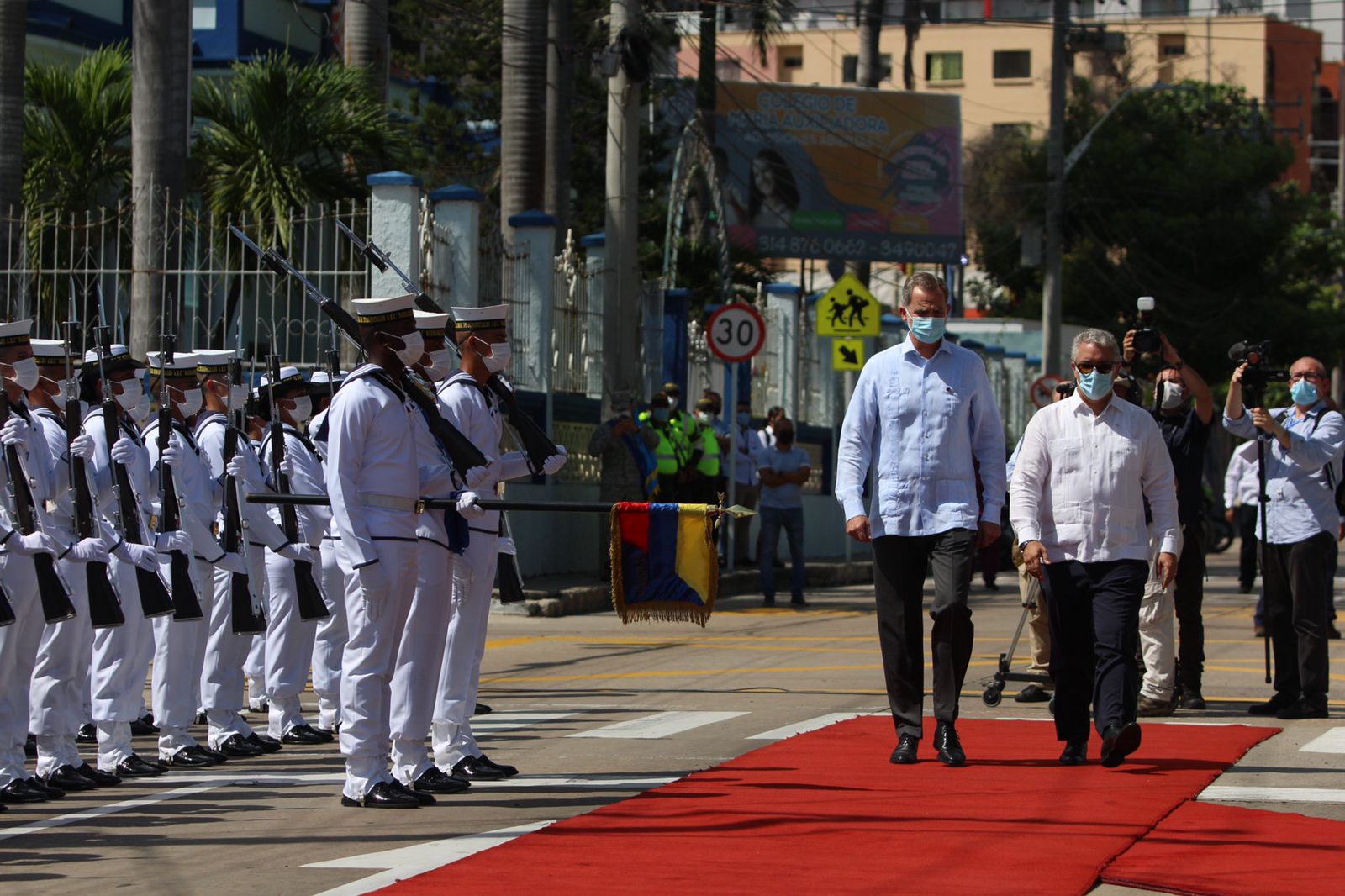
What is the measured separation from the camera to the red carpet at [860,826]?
696cm

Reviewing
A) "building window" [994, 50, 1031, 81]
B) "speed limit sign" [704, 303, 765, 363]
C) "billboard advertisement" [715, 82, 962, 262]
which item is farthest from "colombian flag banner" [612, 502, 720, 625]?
"building window" [994, 50, 1031, 81]

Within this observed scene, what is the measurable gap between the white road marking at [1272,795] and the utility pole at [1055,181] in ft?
98.2

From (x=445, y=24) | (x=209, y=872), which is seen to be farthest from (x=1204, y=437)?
(x=445, y=24)

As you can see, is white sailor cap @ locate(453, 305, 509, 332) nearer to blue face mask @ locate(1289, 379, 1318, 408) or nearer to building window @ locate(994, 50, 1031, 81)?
blue face mask @ locate(1289, 379, 1318, 408)

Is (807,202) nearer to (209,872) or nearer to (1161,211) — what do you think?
(1161,211)

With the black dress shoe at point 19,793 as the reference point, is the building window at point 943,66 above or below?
above

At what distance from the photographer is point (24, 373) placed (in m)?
9.46

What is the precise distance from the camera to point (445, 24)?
1661 inches

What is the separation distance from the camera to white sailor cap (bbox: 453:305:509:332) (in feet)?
31.9

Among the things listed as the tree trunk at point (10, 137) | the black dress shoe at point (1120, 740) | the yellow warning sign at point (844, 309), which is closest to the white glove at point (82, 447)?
the black dress shoe at point (1120, 740)

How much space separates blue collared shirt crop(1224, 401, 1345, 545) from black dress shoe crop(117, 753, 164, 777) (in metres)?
6.19

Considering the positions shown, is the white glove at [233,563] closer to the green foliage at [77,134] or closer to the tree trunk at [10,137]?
the tree trunk at [10,137]

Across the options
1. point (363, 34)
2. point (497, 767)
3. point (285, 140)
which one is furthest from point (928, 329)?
point (363, 34)

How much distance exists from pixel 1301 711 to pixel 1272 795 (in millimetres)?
3089
